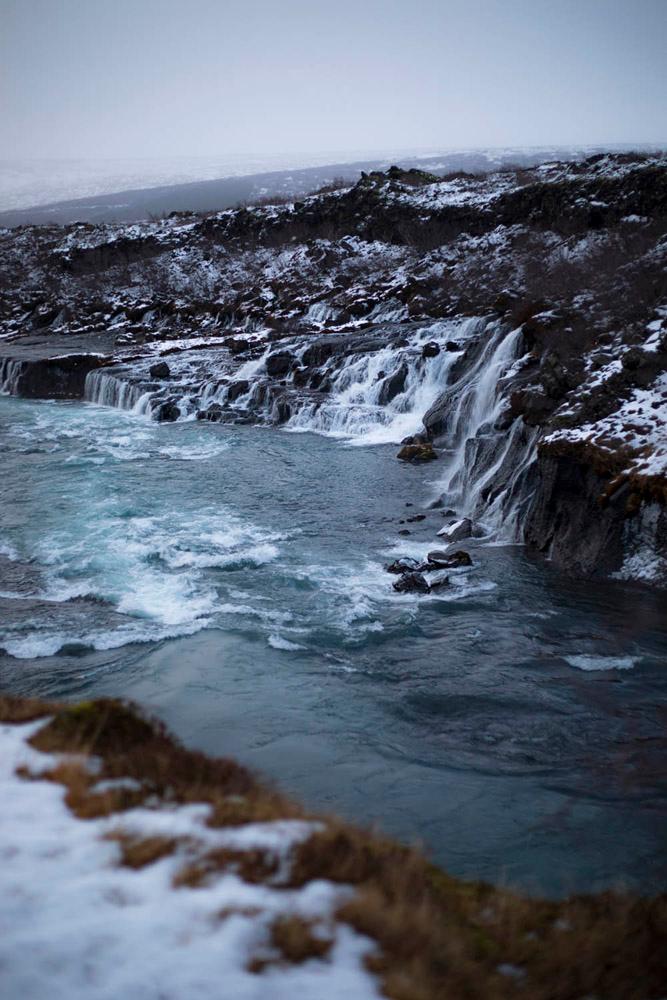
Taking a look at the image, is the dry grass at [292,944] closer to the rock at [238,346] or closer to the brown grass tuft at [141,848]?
the brown grass tuft at [141,848]

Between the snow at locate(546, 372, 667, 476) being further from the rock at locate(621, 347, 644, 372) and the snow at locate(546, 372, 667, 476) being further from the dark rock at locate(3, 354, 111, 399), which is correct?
the dark rock at locate(3, 354, 111, 399)

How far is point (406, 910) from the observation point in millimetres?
3324

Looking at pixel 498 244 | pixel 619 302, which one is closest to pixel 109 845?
pixel 619 302

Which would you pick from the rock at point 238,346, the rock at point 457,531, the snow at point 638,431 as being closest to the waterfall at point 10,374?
the rock at point 238,346

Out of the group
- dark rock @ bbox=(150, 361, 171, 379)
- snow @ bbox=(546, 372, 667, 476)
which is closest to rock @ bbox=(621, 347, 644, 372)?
snow @ bbox=(546, 372, 667, 476)

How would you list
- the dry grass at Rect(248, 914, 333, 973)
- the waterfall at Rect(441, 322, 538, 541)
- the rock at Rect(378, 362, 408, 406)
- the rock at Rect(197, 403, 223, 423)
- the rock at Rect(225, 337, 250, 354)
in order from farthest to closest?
the rock at Rect(225, 337, 250, 354), the rock at Rect(197, 403, 223, 423), the rock at Rect(378, 362, 408, 406), the waterfall at Rect(441, 322, 538, 541), the dry grass at Rect(248, 914, 333, 973)

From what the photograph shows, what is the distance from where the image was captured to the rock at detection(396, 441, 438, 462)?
816 inches

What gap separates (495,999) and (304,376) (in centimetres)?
2714

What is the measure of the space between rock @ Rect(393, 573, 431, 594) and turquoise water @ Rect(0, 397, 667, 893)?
24 centimetres

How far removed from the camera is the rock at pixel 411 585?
1198 cm

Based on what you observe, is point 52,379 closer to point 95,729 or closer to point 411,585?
point 411,585

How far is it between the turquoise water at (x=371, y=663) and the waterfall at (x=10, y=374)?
19063mm

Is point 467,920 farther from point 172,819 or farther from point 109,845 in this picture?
point 109,845

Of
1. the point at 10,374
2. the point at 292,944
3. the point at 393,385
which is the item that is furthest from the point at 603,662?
the point at 10,374
